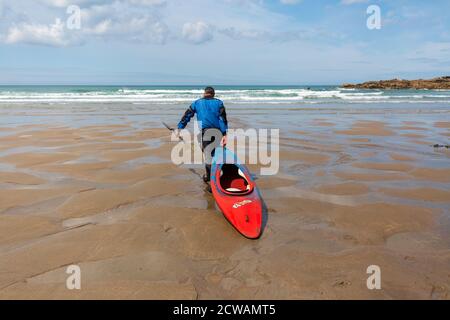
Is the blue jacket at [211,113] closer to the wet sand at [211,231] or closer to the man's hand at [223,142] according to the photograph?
the man's hand at [223,142]

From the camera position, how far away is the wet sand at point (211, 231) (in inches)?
134

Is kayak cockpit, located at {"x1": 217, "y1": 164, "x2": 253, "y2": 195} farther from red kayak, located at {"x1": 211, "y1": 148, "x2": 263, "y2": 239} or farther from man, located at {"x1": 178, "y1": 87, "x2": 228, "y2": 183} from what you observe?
man, located at {"x1": 178, "y1": 87, "x2": 228, "y2": 183}

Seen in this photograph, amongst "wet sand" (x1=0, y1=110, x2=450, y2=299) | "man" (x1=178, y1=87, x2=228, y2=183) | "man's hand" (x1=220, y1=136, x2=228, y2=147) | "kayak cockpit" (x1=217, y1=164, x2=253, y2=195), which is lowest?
"wet sand" (x1=0, y1=110, x2=450, y2=299)

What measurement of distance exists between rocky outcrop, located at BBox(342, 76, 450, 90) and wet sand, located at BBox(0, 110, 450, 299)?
71191 millimetres

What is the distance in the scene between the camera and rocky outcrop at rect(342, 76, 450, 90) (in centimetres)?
6914

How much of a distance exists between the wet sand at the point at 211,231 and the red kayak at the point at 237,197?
0.58ft

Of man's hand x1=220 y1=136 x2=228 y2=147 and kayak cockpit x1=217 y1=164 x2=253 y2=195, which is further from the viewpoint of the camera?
man's hand x1=220 y1=136 x2=228 y2=147

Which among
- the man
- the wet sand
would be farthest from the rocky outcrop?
the man

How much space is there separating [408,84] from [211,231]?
79.4 metres

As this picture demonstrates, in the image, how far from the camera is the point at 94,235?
174 inches

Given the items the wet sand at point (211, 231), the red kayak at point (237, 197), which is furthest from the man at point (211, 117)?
the wet sand at point (211, 231)
